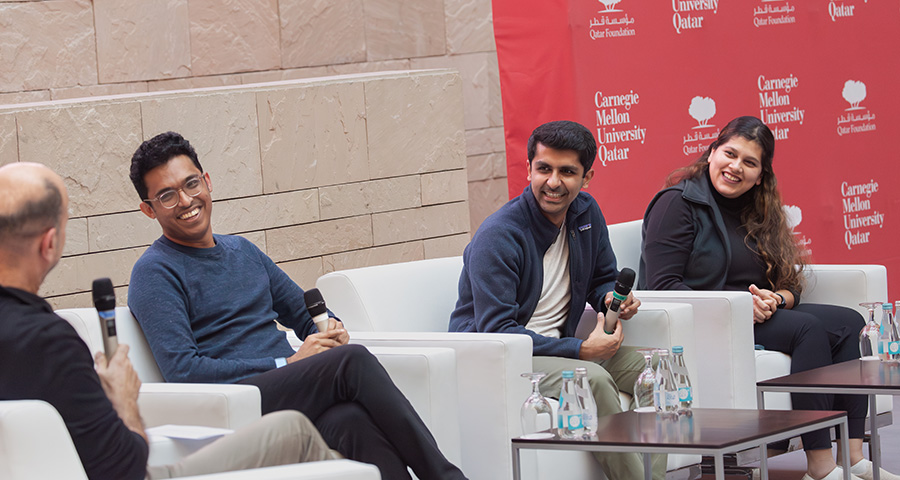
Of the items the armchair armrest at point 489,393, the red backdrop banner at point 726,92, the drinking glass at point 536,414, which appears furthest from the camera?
the red backdrop banner at point 726,92

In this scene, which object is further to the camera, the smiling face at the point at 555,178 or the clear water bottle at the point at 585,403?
the smiling face at the point at 555,178

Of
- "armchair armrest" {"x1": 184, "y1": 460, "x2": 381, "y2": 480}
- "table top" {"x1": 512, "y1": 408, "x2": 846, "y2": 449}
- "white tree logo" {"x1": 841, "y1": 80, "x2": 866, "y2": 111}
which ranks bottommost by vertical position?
"table top" {"x1": 512, "y1": 408, "x2": 846, "y2": 449}

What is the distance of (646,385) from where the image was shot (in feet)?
11.0

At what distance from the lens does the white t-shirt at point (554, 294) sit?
4.00 m

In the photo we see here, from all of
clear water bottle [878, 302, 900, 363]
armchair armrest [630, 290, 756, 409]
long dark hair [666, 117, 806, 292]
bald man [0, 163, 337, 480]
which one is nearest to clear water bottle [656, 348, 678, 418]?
armchair armrest [630, 290, 756, 409]

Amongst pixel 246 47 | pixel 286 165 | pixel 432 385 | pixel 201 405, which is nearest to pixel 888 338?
pixel 432 385

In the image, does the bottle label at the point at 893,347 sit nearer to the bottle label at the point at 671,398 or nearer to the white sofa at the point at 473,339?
the white sofa at the point at 473,339

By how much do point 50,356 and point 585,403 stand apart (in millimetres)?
1447

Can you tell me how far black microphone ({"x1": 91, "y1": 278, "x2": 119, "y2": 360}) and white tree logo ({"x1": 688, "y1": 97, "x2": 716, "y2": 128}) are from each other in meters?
4.54

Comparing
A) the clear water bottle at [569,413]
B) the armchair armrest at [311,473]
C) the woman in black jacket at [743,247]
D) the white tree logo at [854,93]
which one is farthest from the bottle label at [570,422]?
the white tree logo at [854,93]

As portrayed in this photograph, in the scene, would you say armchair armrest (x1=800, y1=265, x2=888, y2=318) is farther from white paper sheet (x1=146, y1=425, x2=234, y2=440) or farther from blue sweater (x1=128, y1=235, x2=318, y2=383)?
white paper sheet (x1=146, y1=425, x2=234, y2=440)

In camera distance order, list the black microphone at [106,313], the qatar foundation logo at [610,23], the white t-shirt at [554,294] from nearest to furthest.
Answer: the black microphone at [106,313] < the white t-shirt at [554,294] < the qatar foundation logo at [610,23]

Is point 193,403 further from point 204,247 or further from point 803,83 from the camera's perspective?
point 803,83

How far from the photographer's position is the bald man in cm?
211
